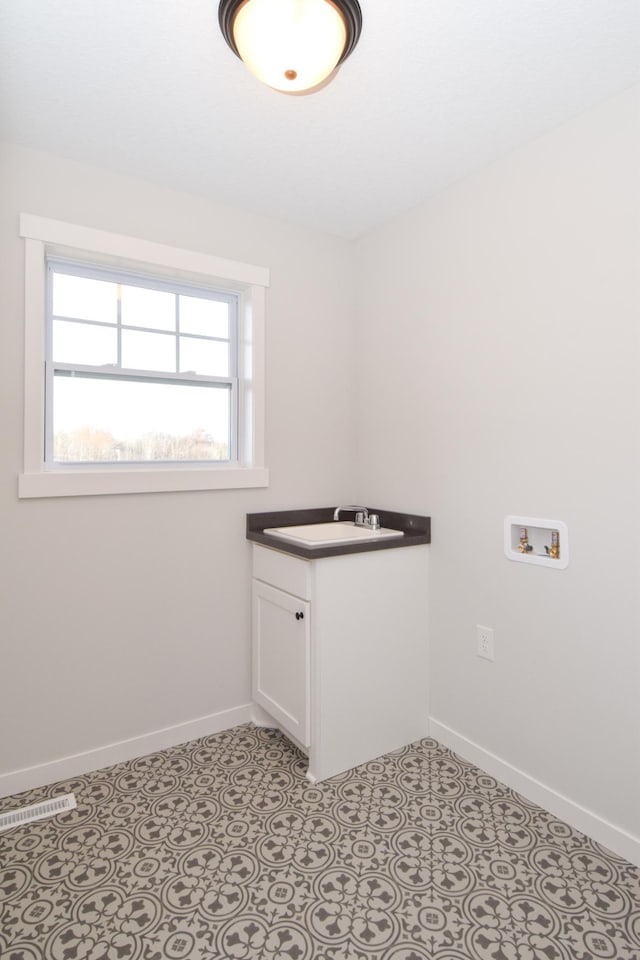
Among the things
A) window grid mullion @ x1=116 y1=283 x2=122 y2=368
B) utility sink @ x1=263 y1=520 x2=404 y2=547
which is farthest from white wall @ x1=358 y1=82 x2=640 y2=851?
window grid mullion @ x1=116 y1=283 x2=122 y2=368

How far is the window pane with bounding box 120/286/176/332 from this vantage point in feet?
7.87

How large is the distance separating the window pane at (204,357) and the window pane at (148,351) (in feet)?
0.18

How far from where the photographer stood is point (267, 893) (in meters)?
1.56

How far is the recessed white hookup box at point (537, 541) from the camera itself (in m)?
1.91

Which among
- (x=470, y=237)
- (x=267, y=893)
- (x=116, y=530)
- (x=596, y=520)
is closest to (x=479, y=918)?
(x=267, y=893)

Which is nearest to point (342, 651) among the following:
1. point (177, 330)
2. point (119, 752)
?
point (119, 752)

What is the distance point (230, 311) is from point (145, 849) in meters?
2.33

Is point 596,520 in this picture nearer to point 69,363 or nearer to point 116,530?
point 116,530

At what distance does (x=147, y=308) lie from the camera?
2.45 metres

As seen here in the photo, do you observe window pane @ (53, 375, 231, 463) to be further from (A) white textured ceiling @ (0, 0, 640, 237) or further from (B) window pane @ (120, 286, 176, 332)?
(A) white textured ceiling @ (0, 0, 640, 237)

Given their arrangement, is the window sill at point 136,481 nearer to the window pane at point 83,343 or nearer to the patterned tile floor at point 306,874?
the window pane at point 83,343

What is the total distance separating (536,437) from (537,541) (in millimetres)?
409

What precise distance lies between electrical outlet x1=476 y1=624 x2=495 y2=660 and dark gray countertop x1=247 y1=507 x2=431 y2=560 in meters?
0.47

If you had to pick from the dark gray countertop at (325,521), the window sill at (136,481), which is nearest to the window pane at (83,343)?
the window sill at (136,481)
